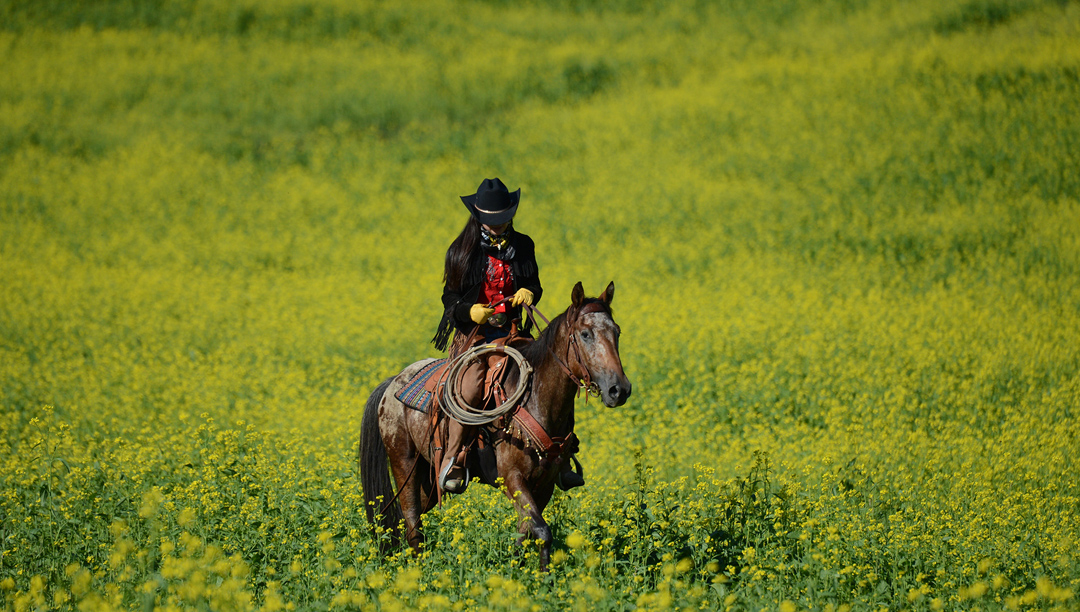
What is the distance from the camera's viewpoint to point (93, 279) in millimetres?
17766

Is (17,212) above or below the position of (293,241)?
above

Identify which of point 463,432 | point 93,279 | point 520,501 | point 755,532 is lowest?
point 755,532

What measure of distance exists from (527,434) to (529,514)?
0.51 meters

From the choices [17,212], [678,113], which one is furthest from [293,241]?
[678,113]

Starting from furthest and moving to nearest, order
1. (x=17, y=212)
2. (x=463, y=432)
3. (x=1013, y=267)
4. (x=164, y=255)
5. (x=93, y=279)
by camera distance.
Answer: (x=17, y=212)
(x=164, y=255)
(x=93, y=279)
(x=1013, y=267)
(x=463, y=432)

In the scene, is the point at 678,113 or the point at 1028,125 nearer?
the point at 1028,125

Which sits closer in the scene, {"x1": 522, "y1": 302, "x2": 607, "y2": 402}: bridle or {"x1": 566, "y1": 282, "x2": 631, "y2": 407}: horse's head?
{"x1": 566, "y1": 282, "x2": 631, "y2": 407}: horse's head

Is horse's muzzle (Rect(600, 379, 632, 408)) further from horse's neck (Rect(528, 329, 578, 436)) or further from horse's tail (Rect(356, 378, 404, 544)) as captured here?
horse's tail (Rect(356, 378, 404, 544))

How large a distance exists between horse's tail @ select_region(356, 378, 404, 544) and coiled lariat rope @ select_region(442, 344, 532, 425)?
3.62 feet

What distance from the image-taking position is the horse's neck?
5.61 metres

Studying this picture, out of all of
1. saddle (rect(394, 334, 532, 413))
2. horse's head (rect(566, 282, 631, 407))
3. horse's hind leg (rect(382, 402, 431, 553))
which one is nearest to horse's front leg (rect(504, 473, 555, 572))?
saddle (rect(394, 334, 532, 413))

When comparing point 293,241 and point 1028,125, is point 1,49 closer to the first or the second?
point 293,241

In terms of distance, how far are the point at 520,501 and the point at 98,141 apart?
23.8 metres

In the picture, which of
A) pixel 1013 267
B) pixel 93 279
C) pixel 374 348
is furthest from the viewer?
pixel 93 279
